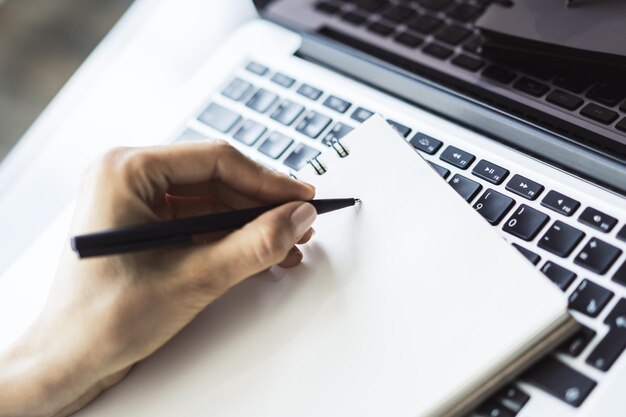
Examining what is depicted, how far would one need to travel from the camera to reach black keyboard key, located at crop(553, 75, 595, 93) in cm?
48

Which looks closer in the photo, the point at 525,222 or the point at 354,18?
the point at 525,222

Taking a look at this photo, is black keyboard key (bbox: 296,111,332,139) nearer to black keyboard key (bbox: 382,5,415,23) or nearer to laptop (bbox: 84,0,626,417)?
laptop (bbox: 84,0,626,417)

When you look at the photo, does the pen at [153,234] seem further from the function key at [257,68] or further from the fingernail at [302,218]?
the function key at [257,68]

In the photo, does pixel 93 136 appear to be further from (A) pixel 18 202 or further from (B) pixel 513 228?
(B) pixel 513 228

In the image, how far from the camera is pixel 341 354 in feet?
1.27

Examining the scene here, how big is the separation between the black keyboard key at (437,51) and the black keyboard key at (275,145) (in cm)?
12

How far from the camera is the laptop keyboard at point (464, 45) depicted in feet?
1.53

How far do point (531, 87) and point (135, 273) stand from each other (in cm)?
28

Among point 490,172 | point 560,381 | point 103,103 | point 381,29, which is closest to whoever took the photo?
point 560,381

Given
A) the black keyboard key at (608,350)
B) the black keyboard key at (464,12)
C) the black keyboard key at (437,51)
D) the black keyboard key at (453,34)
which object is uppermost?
the black keyboard key at (464,12)

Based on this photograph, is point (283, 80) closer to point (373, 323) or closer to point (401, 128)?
point (401, 128)

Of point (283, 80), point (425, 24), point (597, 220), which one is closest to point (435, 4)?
point (425, 24)

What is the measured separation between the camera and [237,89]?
0.59m

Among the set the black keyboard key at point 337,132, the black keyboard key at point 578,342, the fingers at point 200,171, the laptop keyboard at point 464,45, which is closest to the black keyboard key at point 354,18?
the laptop keyboard at point 464,45
